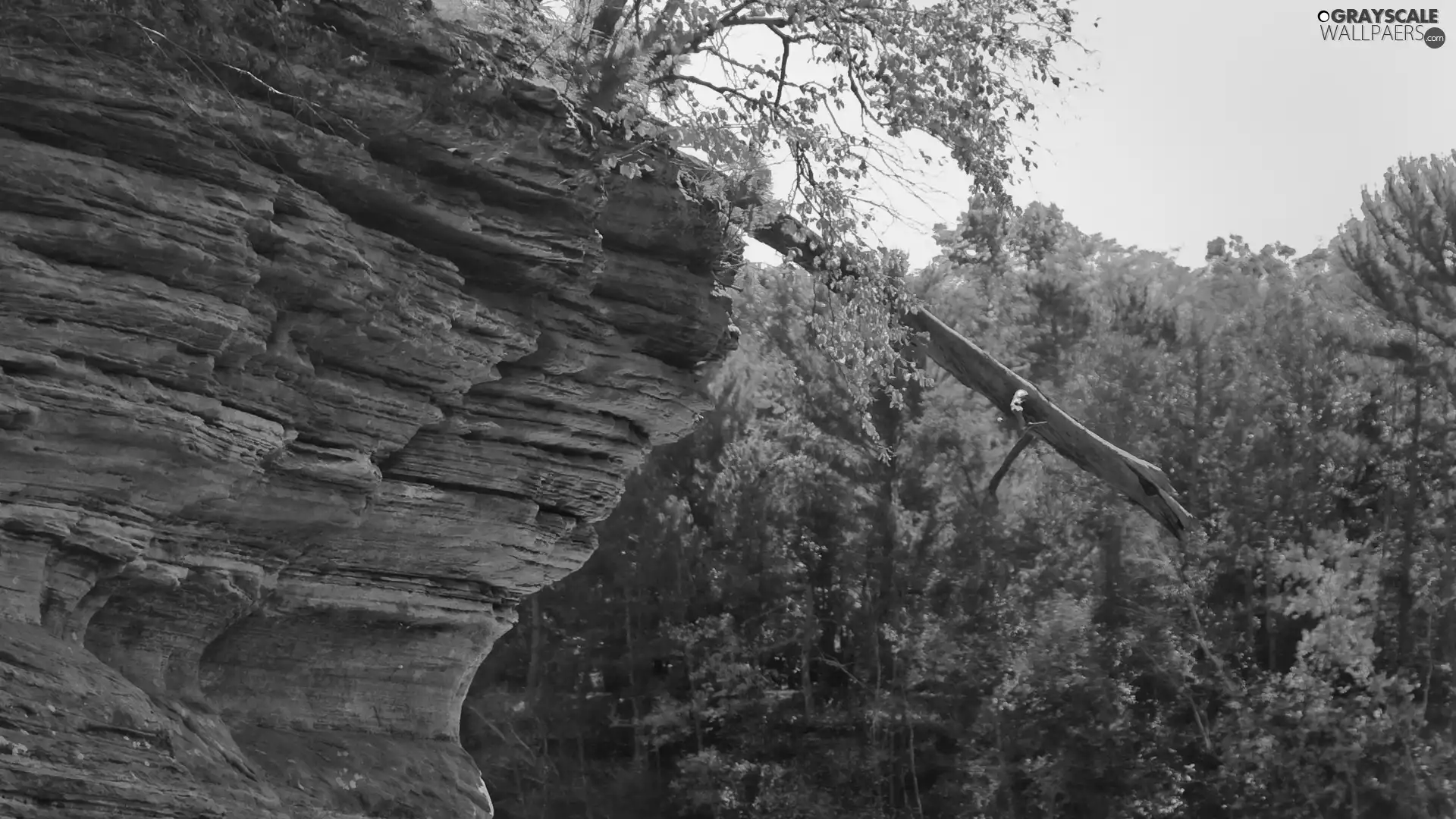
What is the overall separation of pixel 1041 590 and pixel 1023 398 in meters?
19.4

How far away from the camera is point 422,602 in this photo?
30.5ft

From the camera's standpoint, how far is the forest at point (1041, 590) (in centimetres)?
2570

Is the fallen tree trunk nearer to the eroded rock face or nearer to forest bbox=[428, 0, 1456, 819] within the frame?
the eroded rock face

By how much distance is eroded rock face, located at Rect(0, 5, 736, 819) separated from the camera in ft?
21.8

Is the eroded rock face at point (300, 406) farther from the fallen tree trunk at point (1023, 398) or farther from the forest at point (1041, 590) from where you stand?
the forest at point (1041, 590)

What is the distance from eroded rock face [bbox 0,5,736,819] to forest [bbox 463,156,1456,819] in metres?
14.7

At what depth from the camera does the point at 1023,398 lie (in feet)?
31.2

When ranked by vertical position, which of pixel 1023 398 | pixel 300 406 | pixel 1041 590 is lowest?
pixel 1041 590

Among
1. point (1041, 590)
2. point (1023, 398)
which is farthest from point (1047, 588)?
point (1023, 398)

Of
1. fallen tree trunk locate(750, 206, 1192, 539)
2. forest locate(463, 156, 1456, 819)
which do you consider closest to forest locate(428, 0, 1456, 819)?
forest locate(463, 156, 1456, 819)

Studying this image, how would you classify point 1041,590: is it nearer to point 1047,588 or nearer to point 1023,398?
point 1047,588

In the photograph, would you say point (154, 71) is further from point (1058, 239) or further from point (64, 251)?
point (1058, 239)

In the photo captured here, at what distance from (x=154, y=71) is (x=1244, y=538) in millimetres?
24091

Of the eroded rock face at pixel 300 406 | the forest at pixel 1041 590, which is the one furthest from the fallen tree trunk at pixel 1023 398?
the forest at pixel 1041 590
